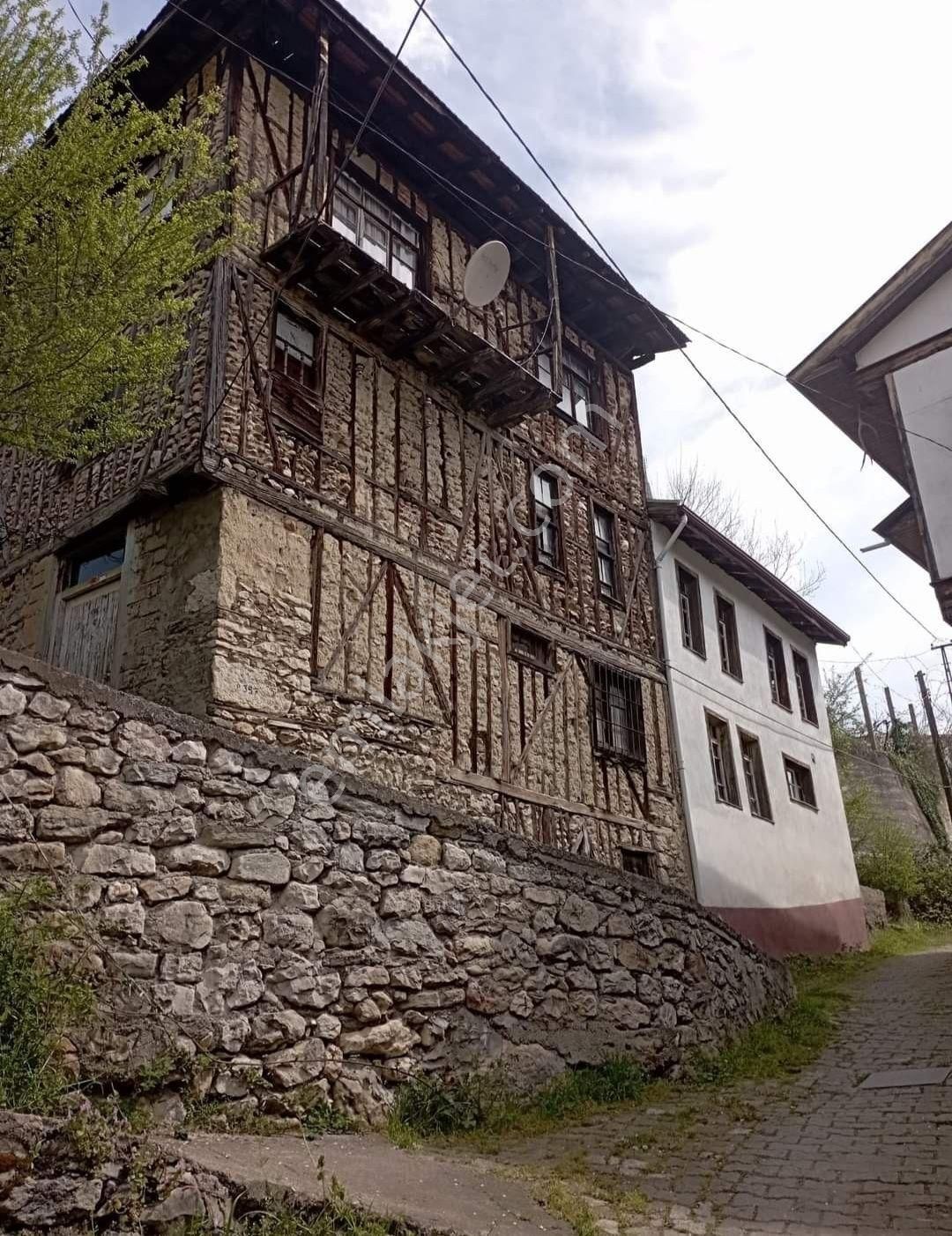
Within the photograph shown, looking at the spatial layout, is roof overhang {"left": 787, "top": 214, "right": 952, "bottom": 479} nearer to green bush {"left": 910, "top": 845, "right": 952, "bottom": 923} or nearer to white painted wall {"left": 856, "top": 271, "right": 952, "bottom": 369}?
white painted wall {"left": 856, "top": 271, "right": 952, "bottom": 369}

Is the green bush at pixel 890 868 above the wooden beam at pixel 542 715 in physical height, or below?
below

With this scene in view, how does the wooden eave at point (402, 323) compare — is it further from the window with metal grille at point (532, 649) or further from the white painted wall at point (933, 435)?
the white painted wall at point (933, 435)

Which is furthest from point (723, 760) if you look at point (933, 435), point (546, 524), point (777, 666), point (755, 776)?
point (933, 435)

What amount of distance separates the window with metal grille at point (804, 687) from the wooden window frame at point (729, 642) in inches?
103

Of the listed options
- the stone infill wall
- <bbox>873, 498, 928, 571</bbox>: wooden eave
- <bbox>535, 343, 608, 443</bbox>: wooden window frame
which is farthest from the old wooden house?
<bbox>873, 498, 928, 571</bbox>: wooden eave

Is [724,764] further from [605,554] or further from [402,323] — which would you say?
[402,323]

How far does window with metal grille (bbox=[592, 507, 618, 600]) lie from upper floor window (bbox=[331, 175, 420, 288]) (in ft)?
14.9

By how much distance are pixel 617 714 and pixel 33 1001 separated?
1022 centimetres

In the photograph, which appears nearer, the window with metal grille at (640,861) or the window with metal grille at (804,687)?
the window with metal grille at (640,861)

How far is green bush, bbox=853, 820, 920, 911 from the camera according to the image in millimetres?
20328

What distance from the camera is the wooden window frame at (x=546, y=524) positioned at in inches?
518

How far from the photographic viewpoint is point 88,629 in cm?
980

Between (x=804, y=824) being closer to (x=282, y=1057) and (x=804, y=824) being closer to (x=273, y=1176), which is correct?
(x=282, y=1057)

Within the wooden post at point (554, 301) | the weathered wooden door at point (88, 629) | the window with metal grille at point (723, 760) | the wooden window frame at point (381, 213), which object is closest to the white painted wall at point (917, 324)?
the wooden post at point (554, 301)
